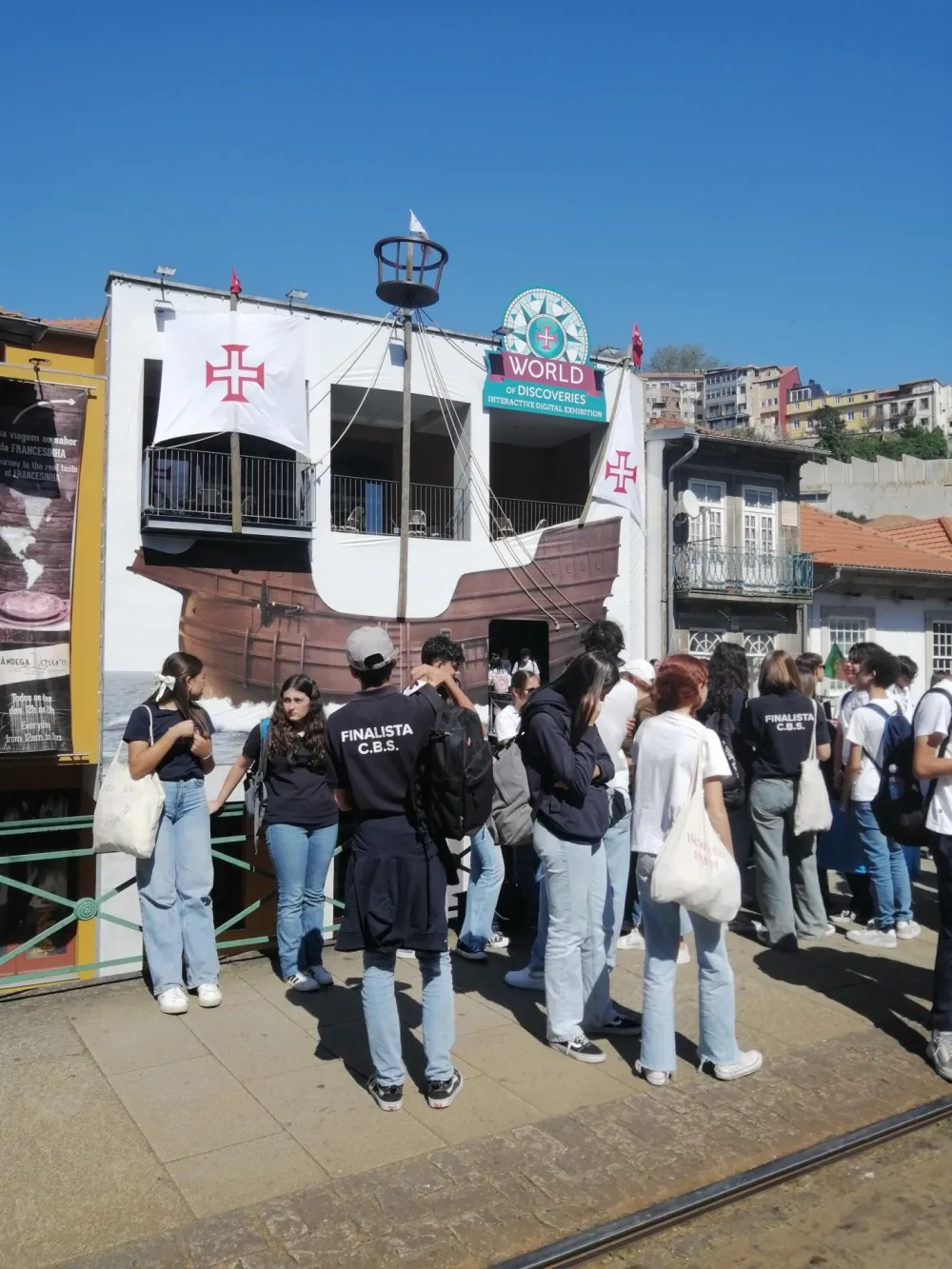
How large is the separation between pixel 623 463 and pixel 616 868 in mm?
16599

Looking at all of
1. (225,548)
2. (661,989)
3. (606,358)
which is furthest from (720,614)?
(661,989)

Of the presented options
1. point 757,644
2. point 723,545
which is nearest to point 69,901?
point 723,545

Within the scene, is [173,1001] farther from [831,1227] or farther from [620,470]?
[620,470]

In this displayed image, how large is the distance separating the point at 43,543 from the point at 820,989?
43.9ft

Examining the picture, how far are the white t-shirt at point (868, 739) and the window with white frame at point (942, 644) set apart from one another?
71.5ft

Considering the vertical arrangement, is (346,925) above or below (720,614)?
below

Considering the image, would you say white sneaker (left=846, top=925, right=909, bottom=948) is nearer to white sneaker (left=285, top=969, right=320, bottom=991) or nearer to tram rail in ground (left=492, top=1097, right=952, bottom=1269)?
tram rail in ground (left=492, top=1097, right=952, bottom=1269)

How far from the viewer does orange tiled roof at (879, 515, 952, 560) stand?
2859 cm

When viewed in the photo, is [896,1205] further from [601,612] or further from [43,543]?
[601,612]

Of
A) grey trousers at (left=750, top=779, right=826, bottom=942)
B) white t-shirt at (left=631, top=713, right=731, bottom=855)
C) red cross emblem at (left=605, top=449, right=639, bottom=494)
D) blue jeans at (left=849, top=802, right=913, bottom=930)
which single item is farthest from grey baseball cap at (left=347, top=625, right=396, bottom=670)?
red cross emblem at (left=605, top=449, right=639, bottom=494)

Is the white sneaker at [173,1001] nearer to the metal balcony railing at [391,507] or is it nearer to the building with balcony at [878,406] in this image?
the metal balcony railing at [391,507]

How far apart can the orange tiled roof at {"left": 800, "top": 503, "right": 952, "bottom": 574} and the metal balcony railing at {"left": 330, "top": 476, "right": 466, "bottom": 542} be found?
9.40m

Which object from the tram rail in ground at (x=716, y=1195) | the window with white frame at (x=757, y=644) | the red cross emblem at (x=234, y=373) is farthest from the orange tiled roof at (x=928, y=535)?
the tram rail in ground at (x=716, y=1195)

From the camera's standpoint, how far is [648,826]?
4.62 meters
